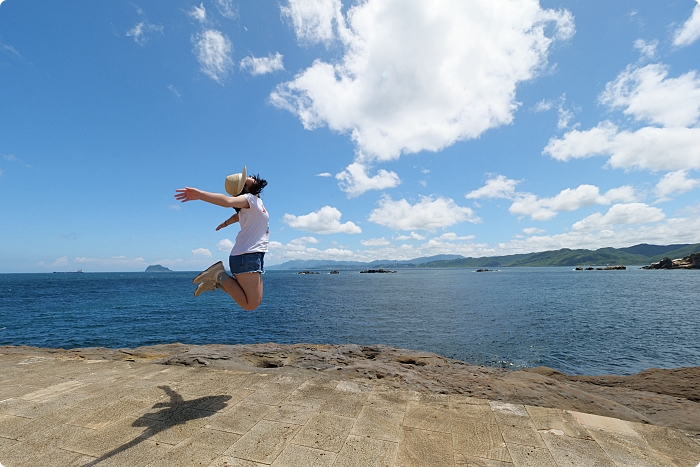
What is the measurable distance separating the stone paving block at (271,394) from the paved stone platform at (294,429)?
0.02 metres

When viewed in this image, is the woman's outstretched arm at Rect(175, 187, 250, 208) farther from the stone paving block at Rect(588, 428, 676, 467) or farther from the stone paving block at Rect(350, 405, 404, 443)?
the stone paving block at Rect(588, 428, 676, 467)

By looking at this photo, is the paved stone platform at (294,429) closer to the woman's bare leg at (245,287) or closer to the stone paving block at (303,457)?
the stone paving block at (303,457)

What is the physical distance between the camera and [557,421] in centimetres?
414

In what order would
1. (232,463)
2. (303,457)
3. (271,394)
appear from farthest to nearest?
1. (271,394)
2. (303,457)
3. (232,463)

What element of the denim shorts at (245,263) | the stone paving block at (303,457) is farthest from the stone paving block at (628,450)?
the denim shorts at (245,263)

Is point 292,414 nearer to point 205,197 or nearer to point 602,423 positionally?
point 205,197

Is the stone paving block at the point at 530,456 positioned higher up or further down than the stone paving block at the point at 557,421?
higher up

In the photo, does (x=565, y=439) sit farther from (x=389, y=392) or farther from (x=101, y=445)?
(x=101, y=445)

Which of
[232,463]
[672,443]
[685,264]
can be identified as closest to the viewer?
[232,463]

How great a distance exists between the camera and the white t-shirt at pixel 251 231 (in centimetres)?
423

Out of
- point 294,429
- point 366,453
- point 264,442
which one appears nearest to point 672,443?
point 366,453

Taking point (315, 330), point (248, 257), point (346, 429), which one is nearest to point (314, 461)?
point (346, 429)

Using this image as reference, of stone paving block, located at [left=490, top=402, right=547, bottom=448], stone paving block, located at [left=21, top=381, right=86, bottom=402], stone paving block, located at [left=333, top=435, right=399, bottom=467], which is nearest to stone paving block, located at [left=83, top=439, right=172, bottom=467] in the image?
stone paving block, located at [left=333, top=435, right=399, bottom=467]

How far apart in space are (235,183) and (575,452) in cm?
515
